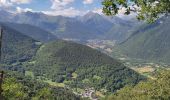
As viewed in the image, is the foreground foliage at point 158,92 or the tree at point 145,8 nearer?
the tree at point 145,8

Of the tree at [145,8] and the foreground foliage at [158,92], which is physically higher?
the tree at [145,8]

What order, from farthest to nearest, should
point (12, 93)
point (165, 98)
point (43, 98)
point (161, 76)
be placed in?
1. point (161, 76)
2. point (165, 98)
3. point (43, 98)
4. point (12, 93)

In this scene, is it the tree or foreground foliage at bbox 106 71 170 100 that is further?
foreground foliage at bbox 106 71 170 100

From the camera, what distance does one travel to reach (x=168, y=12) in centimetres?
3152

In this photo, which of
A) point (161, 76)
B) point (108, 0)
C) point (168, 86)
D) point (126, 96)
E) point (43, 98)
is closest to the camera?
point (108, 0)

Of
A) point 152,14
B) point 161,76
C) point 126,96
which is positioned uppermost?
point 152,14

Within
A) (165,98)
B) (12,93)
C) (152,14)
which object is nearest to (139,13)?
(152,14)

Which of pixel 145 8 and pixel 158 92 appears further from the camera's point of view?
pixel 158 92

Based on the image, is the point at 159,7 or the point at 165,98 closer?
the point at 159,7

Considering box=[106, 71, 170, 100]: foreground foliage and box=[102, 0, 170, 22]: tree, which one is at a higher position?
box=[102, 0, 170, 22]: tree

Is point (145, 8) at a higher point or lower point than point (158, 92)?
higher

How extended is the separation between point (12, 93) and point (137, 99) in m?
87.9

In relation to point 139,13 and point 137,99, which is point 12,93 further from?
point 137,99

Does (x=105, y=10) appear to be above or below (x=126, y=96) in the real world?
above
